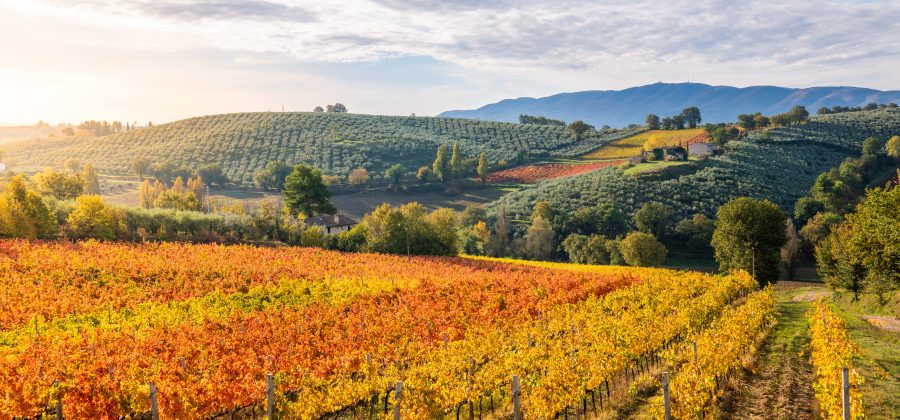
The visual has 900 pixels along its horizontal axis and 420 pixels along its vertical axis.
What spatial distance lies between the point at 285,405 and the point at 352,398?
5.82 feet

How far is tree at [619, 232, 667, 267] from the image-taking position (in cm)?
6706

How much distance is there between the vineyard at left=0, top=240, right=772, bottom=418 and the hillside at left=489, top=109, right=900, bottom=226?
50237 mm

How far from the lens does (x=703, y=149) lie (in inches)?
4599

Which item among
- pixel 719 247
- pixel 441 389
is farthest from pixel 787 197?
pixel 441 389

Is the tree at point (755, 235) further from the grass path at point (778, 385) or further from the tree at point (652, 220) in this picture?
the tree at point (652, 220)

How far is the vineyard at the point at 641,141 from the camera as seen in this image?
135000 mm

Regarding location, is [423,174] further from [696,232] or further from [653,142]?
[696,232]

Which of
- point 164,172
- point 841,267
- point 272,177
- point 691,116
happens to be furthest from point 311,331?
point 691,116

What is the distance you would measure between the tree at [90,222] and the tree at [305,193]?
2578 centimetres

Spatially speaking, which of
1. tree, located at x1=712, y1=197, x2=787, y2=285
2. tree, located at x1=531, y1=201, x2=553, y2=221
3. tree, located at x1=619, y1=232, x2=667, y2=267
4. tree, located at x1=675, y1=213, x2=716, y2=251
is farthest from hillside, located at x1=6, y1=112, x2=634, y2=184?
tree, located at x1=712, y1=197, x2=787, y2=285

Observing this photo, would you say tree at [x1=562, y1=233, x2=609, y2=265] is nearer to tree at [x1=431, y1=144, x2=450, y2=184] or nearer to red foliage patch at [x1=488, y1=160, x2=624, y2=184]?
red foliage patch at [x1=488, y1=160, x2=624, y2=184]

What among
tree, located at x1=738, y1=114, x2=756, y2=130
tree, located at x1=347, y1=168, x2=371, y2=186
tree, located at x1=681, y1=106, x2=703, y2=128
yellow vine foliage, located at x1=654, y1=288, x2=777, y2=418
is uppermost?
tree, located at x1=681, y1=106, x2=703, y2=128

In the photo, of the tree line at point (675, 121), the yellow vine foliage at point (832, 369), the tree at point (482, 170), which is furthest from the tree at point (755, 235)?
the tree line at point (675, 121)

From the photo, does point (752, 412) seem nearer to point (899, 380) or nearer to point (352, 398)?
point (899, 380)
